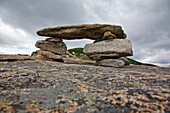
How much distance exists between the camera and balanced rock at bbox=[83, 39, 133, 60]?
63.8 ft

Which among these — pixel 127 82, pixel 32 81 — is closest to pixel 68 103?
pixel 32 81

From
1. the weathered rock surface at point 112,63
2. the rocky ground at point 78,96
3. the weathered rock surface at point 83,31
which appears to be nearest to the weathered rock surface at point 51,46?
the weathered rock surface at point 83,31

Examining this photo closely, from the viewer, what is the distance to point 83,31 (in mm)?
21469

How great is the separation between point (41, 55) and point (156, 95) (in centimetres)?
1772

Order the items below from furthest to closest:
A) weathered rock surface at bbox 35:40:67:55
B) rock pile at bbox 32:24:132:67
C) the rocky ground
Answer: weathered rock surface at bbox 35:40:67:55 < rock pile at bbox 32:24:132:67 < the rocky ground

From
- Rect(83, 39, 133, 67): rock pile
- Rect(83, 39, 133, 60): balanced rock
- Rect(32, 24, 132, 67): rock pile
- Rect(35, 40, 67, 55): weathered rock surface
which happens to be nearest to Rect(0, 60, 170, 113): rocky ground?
Rect(83, 39, 133, 67): rock pile

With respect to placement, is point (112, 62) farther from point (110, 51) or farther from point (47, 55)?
point (47, 55)

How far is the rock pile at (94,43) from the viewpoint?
64.4ft

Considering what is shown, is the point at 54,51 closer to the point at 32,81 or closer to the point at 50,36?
the point at 50,36

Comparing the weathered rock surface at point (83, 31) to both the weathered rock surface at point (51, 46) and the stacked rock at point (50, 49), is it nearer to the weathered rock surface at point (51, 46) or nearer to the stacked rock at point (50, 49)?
the stacked rock at point (50, 49)

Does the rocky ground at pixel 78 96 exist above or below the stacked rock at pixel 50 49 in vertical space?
below

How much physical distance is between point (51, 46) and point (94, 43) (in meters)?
6.03

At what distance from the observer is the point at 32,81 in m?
10.2

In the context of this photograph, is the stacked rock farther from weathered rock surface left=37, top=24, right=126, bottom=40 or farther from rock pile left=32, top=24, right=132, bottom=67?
weathered rock surface left=37, top=24, right=126, bottom=40
